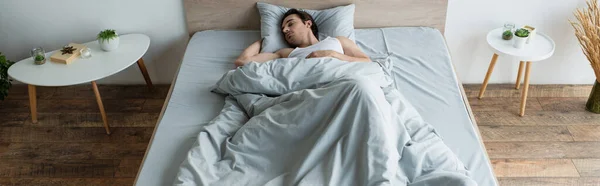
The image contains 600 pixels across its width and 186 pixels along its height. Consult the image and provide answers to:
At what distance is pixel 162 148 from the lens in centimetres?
211

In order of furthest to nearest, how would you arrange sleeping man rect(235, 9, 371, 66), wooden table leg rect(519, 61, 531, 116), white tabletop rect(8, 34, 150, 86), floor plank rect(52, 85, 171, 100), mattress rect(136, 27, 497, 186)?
floor plank rect(52, 85, 171, 100) → wooden table leg rect(519, 61, 531, 116) → white tabletop rect(8, 34, 150, 86) → sleeping man rect(235, 9, 371, 66) → mattress rect(136, 27, 497, 186)

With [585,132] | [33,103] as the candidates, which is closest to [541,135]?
[585,132]

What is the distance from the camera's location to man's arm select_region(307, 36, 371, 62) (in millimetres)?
2473

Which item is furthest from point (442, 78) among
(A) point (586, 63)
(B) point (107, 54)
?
(B) point (107, 54)

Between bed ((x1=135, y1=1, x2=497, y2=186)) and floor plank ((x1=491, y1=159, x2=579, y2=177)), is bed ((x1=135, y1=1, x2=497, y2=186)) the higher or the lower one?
the higher one

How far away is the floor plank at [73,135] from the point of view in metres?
2.83

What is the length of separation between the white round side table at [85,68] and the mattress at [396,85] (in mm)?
303

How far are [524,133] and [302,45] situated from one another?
3.86 ft

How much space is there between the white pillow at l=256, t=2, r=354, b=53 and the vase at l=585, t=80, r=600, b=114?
1274 millimetres

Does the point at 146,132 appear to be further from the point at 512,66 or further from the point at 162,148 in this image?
the point at 512,66


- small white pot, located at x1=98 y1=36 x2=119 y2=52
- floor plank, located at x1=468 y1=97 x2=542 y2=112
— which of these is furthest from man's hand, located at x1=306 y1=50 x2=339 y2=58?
small white pot, located at x1=98 y1=36 x2=119 y2=52

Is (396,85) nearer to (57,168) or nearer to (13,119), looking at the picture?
(57,168)

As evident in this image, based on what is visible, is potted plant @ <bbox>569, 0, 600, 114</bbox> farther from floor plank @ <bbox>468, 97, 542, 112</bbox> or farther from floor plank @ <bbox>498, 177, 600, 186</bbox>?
floor plank @ <bbox>498, 177, 600, 186</bbox>

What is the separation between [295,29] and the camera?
265 cm
